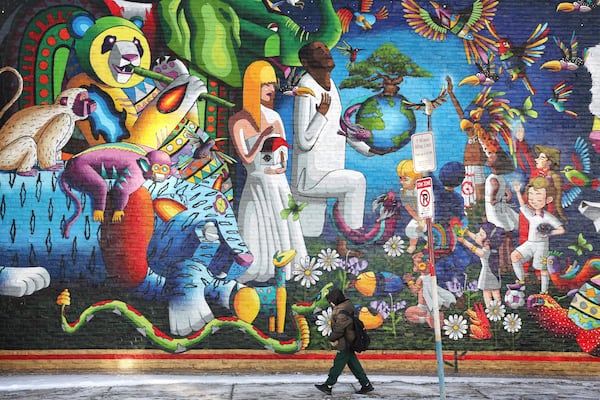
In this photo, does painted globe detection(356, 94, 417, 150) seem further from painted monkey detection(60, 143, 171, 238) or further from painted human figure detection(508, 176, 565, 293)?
painted monkey detection(60, 143, 171, 238)

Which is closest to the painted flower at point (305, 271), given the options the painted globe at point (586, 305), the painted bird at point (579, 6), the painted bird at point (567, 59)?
the painted globe at point (586, 305)

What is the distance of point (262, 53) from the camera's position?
1357cm

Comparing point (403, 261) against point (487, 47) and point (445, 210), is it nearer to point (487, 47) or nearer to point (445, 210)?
point (445, 210)

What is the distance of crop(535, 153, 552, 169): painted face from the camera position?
13.6 meters

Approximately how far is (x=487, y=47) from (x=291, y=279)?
15.9 feet

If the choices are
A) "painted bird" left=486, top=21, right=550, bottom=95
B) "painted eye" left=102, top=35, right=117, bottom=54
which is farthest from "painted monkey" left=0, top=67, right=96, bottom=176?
"painted bird" left=486, top=21, right=550, bottom=95

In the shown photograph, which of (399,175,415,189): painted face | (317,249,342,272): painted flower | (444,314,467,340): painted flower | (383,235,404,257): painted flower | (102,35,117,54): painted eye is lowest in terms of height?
(444,314,467,340): painted flower

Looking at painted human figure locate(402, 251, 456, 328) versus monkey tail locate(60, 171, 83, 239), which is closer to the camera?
monkey tail locate(60, 171, 83, 239)

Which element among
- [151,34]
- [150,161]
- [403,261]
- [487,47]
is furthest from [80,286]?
[487,47]

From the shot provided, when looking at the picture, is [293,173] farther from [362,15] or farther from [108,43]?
[108,43]

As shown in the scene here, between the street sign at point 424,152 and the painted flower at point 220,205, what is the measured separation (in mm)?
3960

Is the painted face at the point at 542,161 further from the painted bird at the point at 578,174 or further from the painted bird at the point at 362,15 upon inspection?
the painted bird at the point at 362,15

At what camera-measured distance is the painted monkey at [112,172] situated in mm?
13375

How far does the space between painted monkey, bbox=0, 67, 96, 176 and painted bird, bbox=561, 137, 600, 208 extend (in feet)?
25.2
